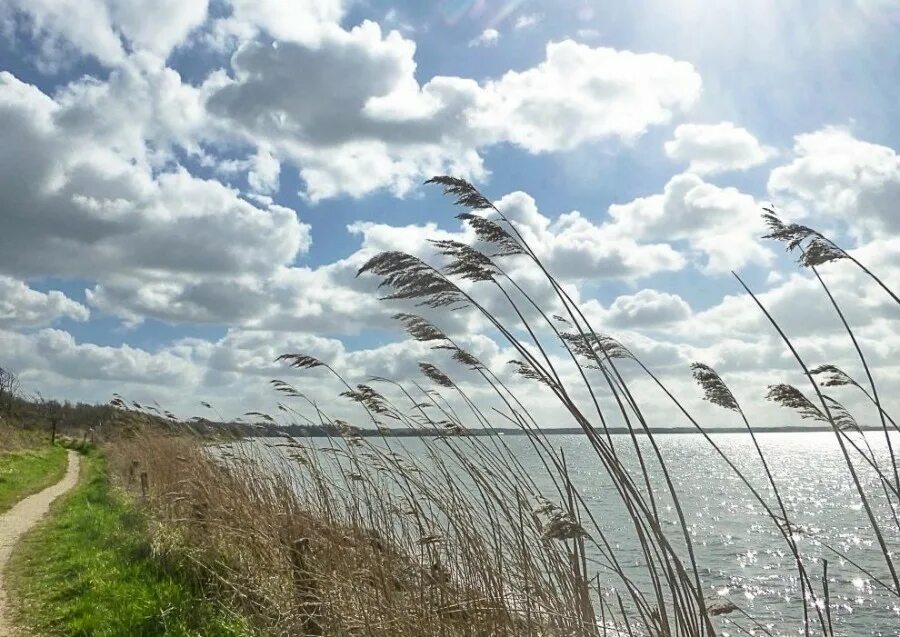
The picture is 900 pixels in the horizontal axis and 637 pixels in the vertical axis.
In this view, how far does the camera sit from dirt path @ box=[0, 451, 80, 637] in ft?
23.3

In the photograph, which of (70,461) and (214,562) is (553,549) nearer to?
(214,562)

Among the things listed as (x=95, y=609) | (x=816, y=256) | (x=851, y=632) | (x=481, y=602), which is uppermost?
(x=816, y=256)

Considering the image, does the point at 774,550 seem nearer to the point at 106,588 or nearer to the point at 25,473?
the point at 106,588

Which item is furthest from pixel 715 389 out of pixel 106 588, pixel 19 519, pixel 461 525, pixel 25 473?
pixel 25 473

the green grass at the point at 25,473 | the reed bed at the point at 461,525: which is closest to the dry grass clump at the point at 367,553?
the reed bed at the point at 461,525

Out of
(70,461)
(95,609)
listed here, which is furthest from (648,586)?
(70,461)

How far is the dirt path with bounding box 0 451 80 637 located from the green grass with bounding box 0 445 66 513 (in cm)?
23

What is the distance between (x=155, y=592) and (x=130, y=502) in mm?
6491

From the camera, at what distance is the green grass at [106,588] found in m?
5.79

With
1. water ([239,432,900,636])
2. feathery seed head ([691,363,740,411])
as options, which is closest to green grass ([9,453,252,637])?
water ([239,432,900,636])

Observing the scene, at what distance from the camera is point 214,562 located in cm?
695

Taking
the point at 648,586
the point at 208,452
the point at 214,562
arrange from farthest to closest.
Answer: the point at 648,586, the point at 208,452, the point at 214,562

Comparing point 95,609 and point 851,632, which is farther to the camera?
point 851,632

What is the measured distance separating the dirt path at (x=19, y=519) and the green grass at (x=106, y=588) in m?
0.13
